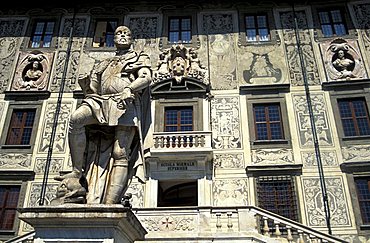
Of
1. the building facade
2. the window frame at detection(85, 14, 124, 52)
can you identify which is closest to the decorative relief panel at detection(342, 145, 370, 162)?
the building facade

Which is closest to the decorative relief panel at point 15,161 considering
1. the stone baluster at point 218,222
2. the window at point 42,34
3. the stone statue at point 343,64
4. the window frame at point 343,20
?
the window at point 42,34

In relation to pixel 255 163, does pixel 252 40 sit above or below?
above

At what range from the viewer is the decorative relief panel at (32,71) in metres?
17.9

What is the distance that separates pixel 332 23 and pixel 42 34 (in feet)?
47.5

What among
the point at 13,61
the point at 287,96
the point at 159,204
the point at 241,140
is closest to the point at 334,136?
the point at 287,96

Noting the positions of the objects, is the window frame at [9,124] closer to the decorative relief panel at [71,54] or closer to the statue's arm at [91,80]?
the decorative relief panel at [71,54]

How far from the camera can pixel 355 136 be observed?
15734mm

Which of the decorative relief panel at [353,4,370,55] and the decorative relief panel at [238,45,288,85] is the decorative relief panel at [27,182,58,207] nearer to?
the decorative relief panel at [238,45,288,85]

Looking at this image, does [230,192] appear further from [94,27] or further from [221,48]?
[94,27]

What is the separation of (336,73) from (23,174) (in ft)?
46.5

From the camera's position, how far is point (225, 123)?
654 inches

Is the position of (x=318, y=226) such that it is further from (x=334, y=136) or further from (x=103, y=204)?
(x=103, y=204)

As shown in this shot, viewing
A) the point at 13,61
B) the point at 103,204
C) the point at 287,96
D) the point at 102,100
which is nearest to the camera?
the point at 103,204

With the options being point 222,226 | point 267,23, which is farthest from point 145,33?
point 222,226
